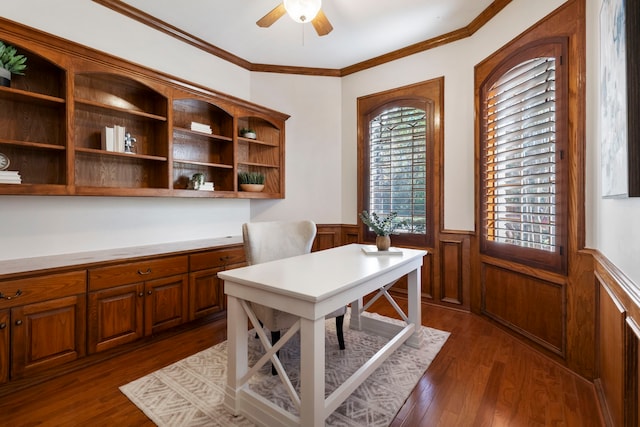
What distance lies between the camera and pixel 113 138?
2615 millimetres

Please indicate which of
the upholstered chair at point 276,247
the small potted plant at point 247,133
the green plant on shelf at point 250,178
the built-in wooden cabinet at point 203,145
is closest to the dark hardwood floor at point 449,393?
the upholstered chair at point 276,247

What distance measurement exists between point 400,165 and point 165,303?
9.59ft

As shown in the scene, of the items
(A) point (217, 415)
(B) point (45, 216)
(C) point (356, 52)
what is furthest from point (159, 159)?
(C) point (356, 52)

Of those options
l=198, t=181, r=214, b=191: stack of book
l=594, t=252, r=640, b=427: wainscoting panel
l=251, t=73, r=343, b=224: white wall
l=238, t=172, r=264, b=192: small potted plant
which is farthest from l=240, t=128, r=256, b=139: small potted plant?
l=594, t=252, r=640, b=427: wainscoting panel

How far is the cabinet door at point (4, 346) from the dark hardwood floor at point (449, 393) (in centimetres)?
16

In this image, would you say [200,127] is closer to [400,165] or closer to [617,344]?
[400,165]

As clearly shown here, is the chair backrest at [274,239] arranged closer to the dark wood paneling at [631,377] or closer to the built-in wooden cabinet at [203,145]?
the built-in wooden cabinet at [203,145]

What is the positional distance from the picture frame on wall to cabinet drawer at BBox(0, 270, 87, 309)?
2.95 metres

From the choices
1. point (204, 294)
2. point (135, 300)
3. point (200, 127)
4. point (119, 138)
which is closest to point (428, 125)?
point (200, 127)

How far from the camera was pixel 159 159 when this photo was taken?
2869mm

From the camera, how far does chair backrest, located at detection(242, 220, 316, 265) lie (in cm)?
224

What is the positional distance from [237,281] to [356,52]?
11.0 feet

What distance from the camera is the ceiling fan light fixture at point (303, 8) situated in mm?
2227

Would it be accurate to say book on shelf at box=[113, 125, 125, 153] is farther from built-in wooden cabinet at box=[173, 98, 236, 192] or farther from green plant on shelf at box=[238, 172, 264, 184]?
green plant on shelf at box=[238, 172, 264, 184]
